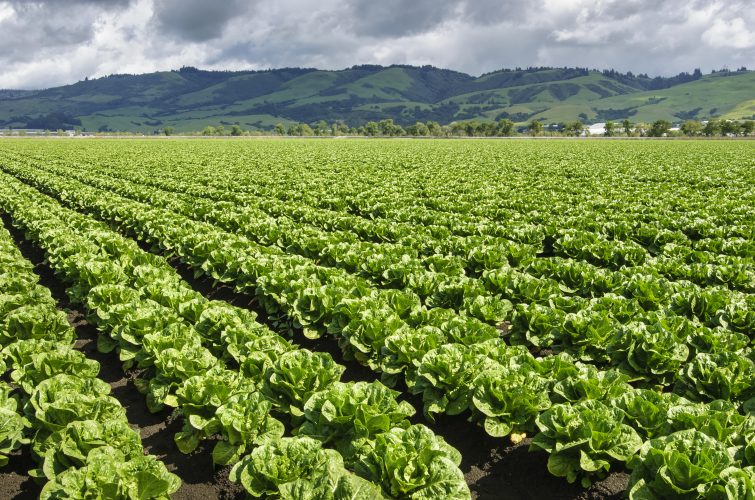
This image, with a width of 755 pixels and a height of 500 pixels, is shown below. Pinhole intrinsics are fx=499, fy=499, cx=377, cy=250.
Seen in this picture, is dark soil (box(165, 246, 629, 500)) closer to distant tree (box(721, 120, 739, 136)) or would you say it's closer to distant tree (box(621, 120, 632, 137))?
distant tree (box(721, 120, 739, 136))

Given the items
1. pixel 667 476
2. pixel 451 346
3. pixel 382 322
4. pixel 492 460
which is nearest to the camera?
pixel 667 476

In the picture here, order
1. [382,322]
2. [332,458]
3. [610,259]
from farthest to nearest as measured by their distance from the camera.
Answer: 1. [610,259]
2. [382,322]
3. [332,458]

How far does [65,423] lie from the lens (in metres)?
6.00

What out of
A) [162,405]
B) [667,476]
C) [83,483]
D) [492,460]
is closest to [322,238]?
[162,405]

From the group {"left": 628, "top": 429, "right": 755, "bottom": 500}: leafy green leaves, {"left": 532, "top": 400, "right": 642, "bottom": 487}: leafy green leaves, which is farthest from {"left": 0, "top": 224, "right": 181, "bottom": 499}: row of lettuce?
{"left": 628, "top": 429, "right": 755, "bottom": 500}: leafy green leaves

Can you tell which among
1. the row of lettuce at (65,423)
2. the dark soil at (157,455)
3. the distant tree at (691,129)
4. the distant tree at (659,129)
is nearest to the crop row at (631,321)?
the dark soil at (157,455)

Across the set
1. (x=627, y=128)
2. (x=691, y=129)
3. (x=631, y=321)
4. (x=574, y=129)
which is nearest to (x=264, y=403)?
(x=631, y=321)

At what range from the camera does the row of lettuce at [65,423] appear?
485 cm

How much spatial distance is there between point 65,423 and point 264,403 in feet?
7.99

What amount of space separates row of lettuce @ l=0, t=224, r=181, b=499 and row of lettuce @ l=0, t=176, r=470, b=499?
775 millimetres

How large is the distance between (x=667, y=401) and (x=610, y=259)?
8142 mm

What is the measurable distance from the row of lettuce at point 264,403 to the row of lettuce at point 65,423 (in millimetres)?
775

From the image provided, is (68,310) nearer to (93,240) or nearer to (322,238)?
(93,240)

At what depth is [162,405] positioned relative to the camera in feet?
23.8
